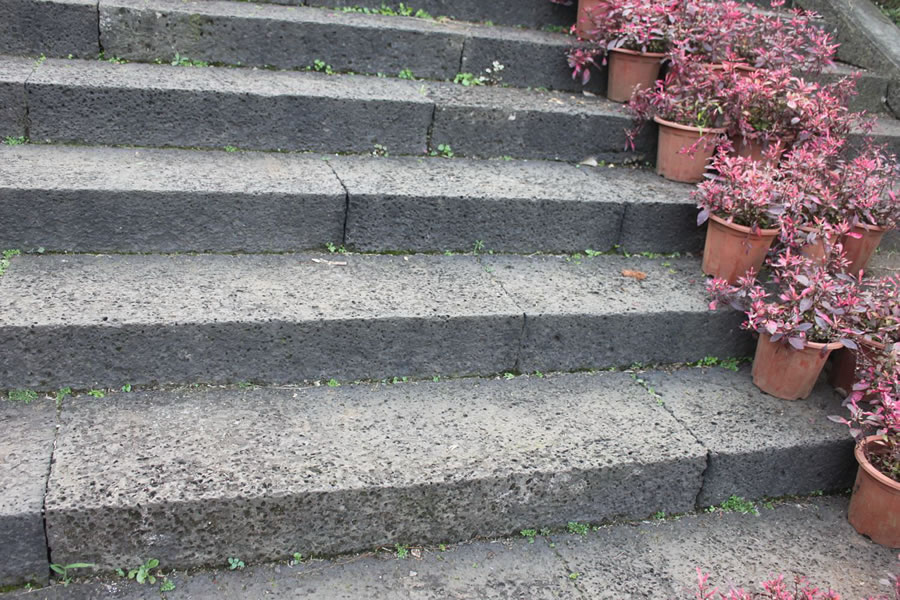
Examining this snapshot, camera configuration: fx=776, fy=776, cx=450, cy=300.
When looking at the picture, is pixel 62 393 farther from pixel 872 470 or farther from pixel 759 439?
pixel 872 470

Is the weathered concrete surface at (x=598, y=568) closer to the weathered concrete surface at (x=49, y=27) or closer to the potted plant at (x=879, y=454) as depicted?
the potted plant at (x=879, y=454)

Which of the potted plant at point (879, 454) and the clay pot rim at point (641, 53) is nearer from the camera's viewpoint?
the potted plant at point (879, 454)

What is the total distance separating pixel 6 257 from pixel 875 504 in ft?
9.96

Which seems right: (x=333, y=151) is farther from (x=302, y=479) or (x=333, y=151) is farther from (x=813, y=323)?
(x=813, y=323)

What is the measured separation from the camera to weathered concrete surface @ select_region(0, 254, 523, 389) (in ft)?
7.88

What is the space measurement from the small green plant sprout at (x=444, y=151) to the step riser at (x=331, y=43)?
530 millimetres

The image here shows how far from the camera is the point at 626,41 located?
147 inches

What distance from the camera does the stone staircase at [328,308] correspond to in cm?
222

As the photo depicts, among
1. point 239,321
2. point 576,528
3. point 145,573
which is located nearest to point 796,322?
point 576,528

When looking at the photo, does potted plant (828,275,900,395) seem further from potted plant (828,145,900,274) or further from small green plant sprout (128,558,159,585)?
small green plant sprout (128,558,159,585)

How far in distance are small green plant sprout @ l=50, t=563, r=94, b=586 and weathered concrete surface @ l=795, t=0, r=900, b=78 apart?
446 cm

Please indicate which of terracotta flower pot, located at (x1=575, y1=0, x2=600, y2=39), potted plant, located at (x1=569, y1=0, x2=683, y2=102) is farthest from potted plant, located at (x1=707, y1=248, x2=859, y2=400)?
terracotta flower pot, located at (x1=575, y1=0, x2=600, y2=39)

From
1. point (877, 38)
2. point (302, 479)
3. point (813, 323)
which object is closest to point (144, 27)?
point (302, 479)

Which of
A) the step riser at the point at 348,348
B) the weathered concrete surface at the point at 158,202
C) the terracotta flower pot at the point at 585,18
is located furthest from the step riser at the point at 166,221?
the terracotta flower pot at the point at 585,18
